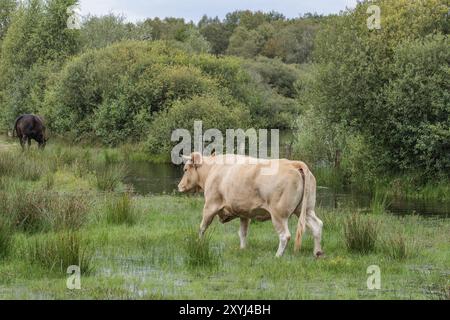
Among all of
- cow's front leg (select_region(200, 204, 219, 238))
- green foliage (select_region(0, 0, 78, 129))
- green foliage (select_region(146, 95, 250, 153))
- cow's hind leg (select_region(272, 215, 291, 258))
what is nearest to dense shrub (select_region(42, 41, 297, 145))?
green foliage (select_region(146, 95, 250, 153))

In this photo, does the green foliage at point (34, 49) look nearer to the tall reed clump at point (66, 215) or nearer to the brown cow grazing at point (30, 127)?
the brown cow grazing at point (30, 127)

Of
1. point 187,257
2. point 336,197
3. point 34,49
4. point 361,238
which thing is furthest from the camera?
point 34,49

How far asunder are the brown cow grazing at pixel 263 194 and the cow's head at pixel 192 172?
0.48 meters

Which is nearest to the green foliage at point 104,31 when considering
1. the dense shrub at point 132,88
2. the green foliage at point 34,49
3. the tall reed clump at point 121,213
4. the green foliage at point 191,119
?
the green foliage at point 34,49

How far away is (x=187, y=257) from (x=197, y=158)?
320 cm

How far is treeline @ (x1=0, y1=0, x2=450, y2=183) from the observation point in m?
23.1

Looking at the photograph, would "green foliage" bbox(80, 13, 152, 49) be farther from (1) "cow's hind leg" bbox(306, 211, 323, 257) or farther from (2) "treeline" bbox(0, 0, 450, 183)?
(1) "cow's hind leg" bbox(306, 211, 323, 257)

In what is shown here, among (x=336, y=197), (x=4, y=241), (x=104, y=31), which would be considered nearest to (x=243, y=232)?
(x=4, y=241)

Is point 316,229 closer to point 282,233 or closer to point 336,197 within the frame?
point 282,233

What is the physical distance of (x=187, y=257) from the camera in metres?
10.5

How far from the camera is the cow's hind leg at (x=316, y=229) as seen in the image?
36.8 feet
